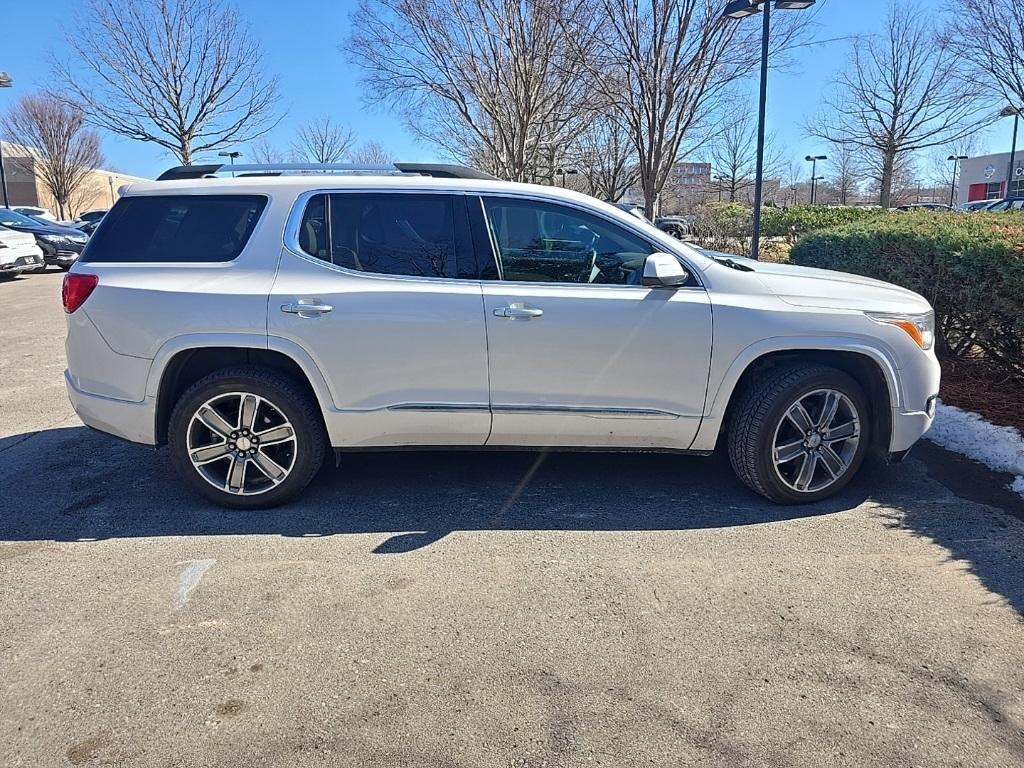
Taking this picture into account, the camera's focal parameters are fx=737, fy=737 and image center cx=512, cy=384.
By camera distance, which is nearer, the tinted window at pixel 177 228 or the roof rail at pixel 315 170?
the tinted window at pixel 177 228

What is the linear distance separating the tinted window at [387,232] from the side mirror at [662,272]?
1005 millimetres

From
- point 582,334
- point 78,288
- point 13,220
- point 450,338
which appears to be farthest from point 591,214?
point 13,220

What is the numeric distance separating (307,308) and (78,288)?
128 centimetres

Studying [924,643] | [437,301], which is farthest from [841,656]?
[437,301]

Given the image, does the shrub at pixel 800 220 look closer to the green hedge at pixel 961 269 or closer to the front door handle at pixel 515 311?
the green hedge at pixel 961 269

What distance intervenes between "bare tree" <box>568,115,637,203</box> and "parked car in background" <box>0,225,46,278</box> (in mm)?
17569

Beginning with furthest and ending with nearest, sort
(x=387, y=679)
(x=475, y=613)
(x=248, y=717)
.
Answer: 1. (x=475, y=613)
2. (x=387, y=679)
3. (x=248, y=717)

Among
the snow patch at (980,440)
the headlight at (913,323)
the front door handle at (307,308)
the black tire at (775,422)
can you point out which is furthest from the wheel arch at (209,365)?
the snow patch at (980,440)

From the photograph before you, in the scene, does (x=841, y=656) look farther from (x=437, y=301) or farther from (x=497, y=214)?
(x=497, y=214)

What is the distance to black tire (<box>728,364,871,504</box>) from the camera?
3990 millimetres

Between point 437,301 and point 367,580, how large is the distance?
145cm

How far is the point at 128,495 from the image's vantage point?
433 cm

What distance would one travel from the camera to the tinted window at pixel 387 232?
13.1ft

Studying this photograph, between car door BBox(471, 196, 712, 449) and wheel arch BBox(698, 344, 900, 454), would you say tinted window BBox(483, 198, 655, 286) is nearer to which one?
car door BBox(471, 196, 712, 449)
